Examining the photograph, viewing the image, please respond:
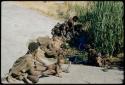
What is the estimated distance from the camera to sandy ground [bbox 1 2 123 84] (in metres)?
9.56

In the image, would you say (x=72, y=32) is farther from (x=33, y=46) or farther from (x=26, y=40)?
(x=33, y=46)

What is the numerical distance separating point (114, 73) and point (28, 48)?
2.97 m

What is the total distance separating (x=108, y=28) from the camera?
1135 centimetres

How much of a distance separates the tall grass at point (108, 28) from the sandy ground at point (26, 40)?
4.07ft

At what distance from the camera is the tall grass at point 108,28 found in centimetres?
1123

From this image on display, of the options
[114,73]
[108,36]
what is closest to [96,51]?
[108,36]

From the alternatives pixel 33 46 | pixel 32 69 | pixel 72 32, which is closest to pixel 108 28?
pixel 72 32

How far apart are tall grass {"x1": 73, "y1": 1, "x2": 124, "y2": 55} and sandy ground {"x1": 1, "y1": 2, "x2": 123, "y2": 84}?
4.07 ft

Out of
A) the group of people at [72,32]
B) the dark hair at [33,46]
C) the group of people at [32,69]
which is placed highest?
the group of people at [72,32]

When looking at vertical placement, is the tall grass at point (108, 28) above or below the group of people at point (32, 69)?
above

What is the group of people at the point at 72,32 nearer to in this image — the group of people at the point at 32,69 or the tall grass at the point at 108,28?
the tall grass at the point at 108,28

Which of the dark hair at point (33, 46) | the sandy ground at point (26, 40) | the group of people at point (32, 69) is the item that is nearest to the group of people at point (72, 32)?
the sandy ground at point (26, 40)

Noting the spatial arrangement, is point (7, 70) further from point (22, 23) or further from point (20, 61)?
point (22, 23)

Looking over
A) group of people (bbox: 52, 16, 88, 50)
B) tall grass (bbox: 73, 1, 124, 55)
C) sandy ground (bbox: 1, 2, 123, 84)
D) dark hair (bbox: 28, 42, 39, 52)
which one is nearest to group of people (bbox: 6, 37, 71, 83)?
sandy ground (bbox: 1, 2, 123, 84)
